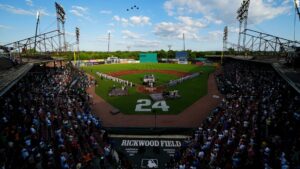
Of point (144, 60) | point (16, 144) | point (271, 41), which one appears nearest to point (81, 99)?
point (16, 144)

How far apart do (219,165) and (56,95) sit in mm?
19070

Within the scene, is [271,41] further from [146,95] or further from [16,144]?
[16,144]

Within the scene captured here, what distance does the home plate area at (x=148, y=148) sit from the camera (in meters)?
17.4

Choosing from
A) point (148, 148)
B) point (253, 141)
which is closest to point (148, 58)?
point (148, 148)

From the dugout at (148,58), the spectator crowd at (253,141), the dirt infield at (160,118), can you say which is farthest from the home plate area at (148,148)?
the dugout at (148,58)

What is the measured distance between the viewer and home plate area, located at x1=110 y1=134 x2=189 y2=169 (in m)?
17.4

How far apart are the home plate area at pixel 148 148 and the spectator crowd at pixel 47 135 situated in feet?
4.81

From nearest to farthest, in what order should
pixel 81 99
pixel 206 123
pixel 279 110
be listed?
pixel 279 110 < pixel 206 123 < pixel 81 99

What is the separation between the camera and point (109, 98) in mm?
34125

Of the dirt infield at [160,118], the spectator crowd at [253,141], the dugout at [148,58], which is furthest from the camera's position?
the dugout at [148,58]

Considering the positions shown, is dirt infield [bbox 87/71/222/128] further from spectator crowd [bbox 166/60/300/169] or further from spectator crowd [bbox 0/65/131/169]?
spectator crowd [bbox 166/60/300/169]

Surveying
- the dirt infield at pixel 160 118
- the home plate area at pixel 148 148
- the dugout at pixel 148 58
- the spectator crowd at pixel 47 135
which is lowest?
the home plate area at pixel 148 148

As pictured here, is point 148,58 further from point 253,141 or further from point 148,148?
point 253,141

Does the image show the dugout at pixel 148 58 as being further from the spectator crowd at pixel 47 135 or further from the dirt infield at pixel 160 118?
the spectator crowd at pixel 47 135
